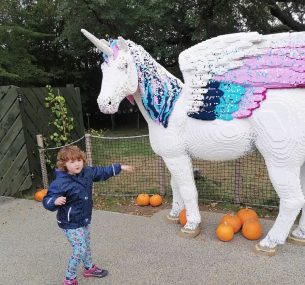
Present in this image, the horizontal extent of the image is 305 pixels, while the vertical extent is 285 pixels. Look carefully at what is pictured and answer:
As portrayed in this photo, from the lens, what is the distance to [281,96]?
10.3 ft

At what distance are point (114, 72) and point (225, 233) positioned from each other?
6.50 feet

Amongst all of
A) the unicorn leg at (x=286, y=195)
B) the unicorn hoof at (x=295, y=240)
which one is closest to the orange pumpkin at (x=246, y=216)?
the unicorn hoof at (x=295, y=240)

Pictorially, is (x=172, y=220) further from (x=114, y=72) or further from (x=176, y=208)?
(x=114, y=72)

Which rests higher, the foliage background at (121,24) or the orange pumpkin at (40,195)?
the foliage background at (121,24)

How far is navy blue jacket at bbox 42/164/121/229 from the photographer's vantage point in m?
2.79

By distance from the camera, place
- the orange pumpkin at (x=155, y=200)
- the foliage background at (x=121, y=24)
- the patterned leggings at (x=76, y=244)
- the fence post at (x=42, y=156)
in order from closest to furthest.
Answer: the patterned leggings at (x=76, y=244) < the orange pumpkin at (x=155, y=200) < the fence post at (x=42, y=156) < the foliage background at (x=121, y=24)

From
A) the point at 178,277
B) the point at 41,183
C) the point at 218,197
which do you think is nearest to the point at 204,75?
the point at 178,277

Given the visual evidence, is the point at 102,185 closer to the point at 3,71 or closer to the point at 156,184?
the point at 156,184

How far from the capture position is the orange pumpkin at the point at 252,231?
3.73m

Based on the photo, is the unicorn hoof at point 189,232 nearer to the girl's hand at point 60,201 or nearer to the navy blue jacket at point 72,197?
the navy blue jacket at point 72,197

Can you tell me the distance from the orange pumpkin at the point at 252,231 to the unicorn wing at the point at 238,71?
1221 millimetres

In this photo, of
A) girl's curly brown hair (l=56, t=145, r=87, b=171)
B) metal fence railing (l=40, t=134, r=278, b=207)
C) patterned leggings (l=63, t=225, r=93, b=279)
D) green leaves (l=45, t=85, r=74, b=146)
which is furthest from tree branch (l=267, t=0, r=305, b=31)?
patterned leggings (l=63, t=225, r=93, b=279)

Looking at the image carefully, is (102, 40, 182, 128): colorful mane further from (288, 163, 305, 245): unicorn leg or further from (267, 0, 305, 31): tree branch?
(267, 0, 305, 31): tree branch

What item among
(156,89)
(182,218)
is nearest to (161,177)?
(182,218)
